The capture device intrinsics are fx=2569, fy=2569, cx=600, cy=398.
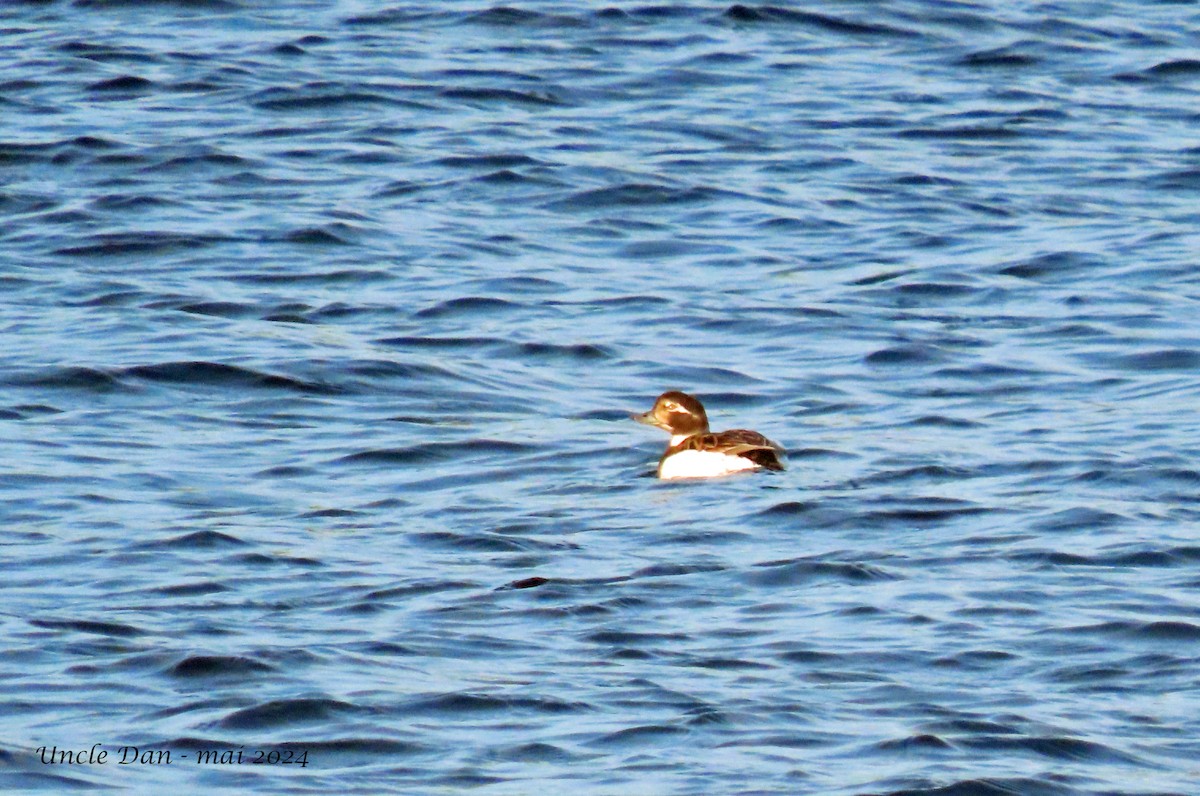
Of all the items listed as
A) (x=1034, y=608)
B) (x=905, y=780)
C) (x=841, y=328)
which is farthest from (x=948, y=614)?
(x=841, y=328)

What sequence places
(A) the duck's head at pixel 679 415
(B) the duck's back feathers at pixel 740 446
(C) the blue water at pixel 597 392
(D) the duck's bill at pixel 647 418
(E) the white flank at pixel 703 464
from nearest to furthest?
(C) the blue water at pixel 597 392
(B) the duck's back feathers at pixel 740 446
(E) the white flank at pixel 703 464
(A) the duck's head at pixel 679 415
(D) the duck's bill at pixel 647 418

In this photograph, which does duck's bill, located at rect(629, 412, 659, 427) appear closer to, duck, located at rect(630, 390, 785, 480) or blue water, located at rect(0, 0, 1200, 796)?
duck, located at rect(630, 390, 785, 480)

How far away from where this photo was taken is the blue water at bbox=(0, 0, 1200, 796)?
8.65 metres

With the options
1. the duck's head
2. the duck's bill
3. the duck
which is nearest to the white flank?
the duck

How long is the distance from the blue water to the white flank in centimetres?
28

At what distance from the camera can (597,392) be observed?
14.9 metres

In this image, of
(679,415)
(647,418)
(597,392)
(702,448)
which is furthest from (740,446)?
(597,392)

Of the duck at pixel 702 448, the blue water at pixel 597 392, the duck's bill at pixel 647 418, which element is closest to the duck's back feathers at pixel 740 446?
the duck at pixel 702 448

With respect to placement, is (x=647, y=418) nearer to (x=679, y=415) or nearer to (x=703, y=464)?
(x=679, y=415)

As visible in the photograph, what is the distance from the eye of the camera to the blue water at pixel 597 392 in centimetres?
865

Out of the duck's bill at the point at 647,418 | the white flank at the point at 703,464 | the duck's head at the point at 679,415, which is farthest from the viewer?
the duck's bill at the point at 647,418

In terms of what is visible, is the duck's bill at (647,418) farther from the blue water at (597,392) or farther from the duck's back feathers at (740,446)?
the duck's back feathers at (740,446)

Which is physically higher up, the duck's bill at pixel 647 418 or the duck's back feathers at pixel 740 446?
the duck's back feathers at pixel 740 446

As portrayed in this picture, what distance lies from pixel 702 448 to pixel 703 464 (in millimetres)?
96
